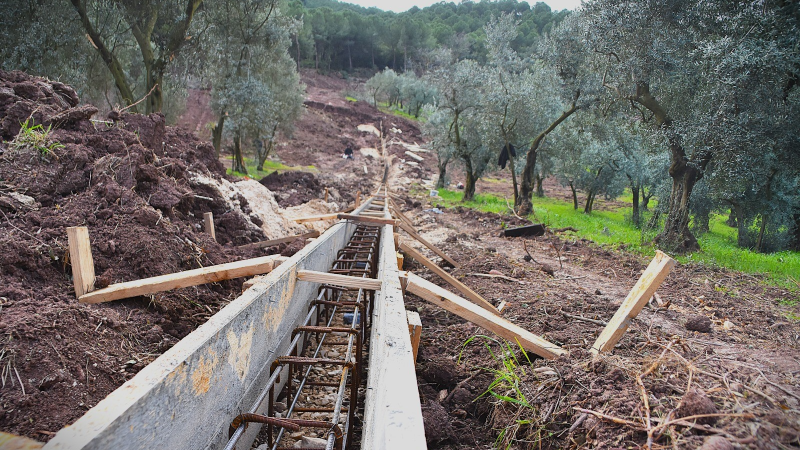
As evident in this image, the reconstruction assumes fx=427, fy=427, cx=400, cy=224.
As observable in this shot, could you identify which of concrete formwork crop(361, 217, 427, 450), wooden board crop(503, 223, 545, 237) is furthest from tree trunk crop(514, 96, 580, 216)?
concrete formwork crop(361, 217, 427, 450)

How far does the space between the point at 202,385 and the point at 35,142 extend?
3.90 metres

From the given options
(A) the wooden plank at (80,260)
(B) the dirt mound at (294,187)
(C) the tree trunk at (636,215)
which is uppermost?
(B) the dirt mound at (294,187)

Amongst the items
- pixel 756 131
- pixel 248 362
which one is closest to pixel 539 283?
pixel 248 362

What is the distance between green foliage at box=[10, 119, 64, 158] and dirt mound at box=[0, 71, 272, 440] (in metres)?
0.02

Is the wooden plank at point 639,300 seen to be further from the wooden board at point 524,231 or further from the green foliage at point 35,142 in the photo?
the wooden board at point 524,231

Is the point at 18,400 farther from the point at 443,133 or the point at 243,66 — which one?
the point at 443,133

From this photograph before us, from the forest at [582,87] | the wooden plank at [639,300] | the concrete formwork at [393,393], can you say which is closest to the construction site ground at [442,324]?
the wooden plank at [639,300]

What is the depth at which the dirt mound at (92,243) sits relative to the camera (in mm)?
2381

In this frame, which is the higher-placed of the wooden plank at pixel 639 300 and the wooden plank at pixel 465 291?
the wooden plank at pixel 639 300

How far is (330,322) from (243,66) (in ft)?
50.0

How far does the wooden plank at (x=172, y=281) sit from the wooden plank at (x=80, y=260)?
0.22ft

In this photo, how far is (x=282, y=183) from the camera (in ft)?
50.4

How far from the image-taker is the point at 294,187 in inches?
590

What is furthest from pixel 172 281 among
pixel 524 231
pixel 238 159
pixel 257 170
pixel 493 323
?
pixel 257 170
